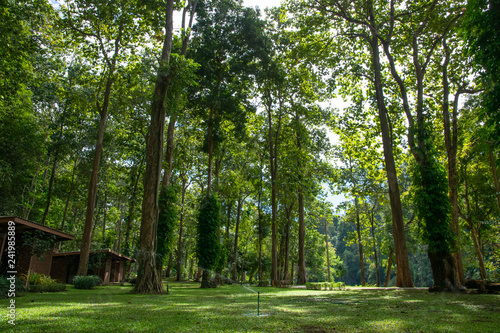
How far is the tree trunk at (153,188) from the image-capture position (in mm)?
11266

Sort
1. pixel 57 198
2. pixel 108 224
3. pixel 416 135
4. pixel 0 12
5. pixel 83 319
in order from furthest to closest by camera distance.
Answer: pixel 108 224 → pixel 57 198 → pixel 416 135 → pixel 0 12 → pixel 83 319

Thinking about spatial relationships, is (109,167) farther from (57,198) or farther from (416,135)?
(416,135)

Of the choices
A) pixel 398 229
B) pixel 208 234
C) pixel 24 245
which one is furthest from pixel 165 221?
pixel 398 229

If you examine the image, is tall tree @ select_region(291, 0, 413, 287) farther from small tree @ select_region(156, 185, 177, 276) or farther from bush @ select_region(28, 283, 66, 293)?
bush @ select_region(28, 283, 66, 293)

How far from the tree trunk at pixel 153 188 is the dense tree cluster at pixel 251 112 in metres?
0.06

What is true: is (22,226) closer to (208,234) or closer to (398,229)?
(208,234)

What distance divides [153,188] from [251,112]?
12741mm

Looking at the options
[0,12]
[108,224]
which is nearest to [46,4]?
[0,12]

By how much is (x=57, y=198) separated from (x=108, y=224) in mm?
19209

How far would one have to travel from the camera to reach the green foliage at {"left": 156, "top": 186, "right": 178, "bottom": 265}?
18.8 meters

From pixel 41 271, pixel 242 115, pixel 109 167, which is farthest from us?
pixel 109 167

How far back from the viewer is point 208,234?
20.0 m

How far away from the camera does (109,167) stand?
2972 cm

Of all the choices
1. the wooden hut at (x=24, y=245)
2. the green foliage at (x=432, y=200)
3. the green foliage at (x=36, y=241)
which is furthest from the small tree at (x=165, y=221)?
the green foliage at (x=432, y=200)
